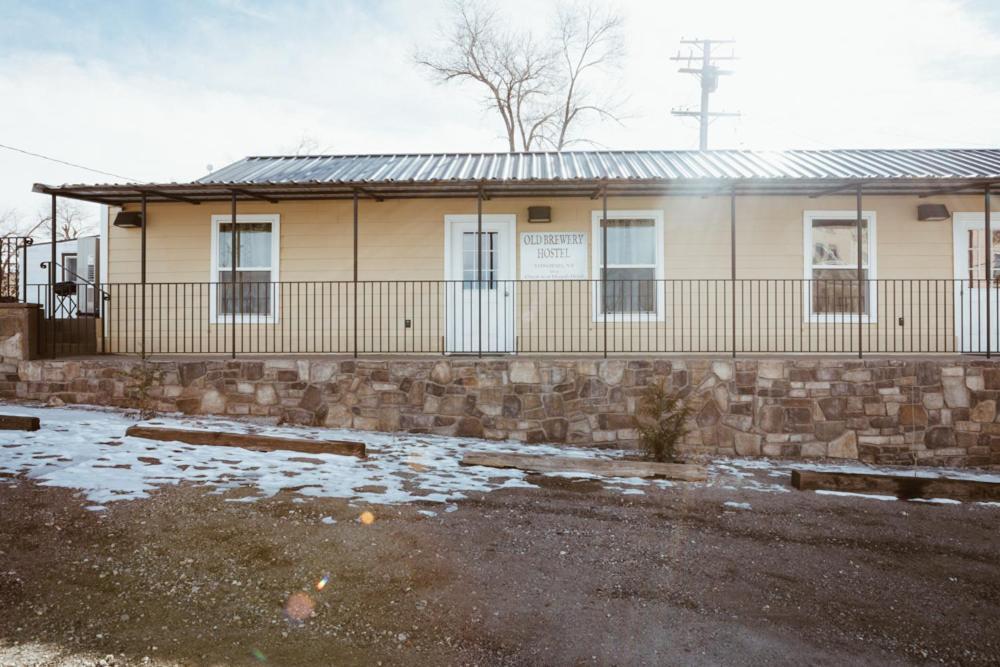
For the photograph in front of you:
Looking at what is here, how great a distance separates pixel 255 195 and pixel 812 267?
27.7 feet

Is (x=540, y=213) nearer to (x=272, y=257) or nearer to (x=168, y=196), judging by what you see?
(x=272, y=257)

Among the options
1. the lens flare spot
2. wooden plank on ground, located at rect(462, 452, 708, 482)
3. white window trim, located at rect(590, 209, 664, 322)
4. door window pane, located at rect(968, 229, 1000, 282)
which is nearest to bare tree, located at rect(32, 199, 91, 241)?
white window trim, located at rect(590, 209, 664, 322)

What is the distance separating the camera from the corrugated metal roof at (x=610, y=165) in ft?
28.6

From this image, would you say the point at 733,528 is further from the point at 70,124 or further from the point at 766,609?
the point at 70,124

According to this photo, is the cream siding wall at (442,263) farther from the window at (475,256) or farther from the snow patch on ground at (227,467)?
the snow patch on ground at (227,467)

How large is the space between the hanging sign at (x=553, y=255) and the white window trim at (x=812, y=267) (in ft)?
11.1

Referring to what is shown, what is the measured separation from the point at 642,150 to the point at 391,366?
638cm

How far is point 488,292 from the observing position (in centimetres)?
910

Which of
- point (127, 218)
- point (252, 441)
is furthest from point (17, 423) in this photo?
point (127, 218)

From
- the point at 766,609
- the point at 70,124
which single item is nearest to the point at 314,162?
the point at 766,609

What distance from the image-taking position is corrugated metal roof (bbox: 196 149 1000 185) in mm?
8711

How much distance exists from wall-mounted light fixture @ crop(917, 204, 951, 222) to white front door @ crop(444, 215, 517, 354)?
20.3ft

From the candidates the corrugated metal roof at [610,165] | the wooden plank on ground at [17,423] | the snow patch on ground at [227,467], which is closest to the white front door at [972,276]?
the corrugated metal roof at [610,165]

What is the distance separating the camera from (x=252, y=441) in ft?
19.3
